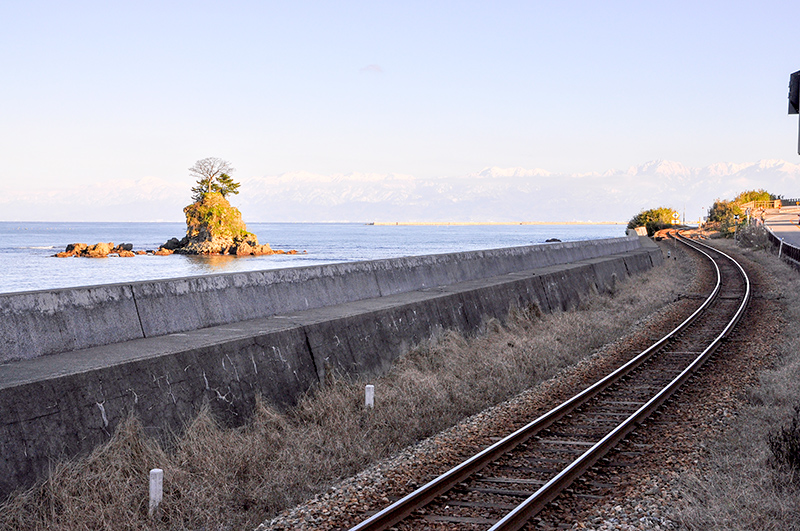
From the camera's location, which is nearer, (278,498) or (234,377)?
(278,498)

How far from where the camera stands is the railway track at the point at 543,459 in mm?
6938

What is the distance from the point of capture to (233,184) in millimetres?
111000

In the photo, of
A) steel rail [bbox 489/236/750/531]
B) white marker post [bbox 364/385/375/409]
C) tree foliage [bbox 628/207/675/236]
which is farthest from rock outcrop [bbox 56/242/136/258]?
steel rail [bbox 489/236/750/531]

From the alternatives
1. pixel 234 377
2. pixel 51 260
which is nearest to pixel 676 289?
pixel 234 377

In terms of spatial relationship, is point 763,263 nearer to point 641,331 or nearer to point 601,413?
point 641,331

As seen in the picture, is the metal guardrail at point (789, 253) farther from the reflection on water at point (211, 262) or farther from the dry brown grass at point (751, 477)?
the reflection on water at point (211, 262)

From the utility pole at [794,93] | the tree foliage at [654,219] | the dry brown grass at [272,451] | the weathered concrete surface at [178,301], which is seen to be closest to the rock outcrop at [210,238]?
the tree foliage at [654,219]

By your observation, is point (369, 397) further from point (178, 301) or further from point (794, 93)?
point (794, 93)

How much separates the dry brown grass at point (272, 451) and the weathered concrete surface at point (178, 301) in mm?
2146

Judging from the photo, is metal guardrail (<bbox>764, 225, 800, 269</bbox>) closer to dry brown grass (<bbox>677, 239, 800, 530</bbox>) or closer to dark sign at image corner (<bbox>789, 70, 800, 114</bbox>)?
dry brown grass (<bbox>677, 239, 800, 530</bbox>)

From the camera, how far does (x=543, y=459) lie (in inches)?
346

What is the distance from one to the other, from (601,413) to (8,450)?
7995 millimetres

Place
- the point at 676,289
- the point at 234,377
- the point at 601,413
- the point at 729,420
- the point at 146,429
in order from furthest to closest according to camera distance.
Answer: the point at 676,289 < the point at 601,413 < the point at 729,420 < the point at 234,377 < the point at 146,429

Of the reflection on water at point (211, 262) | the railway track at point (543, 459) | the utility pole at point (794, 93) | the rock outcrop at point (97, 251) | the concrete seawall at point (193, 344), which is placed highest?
the utility pole at point (794, 93)
